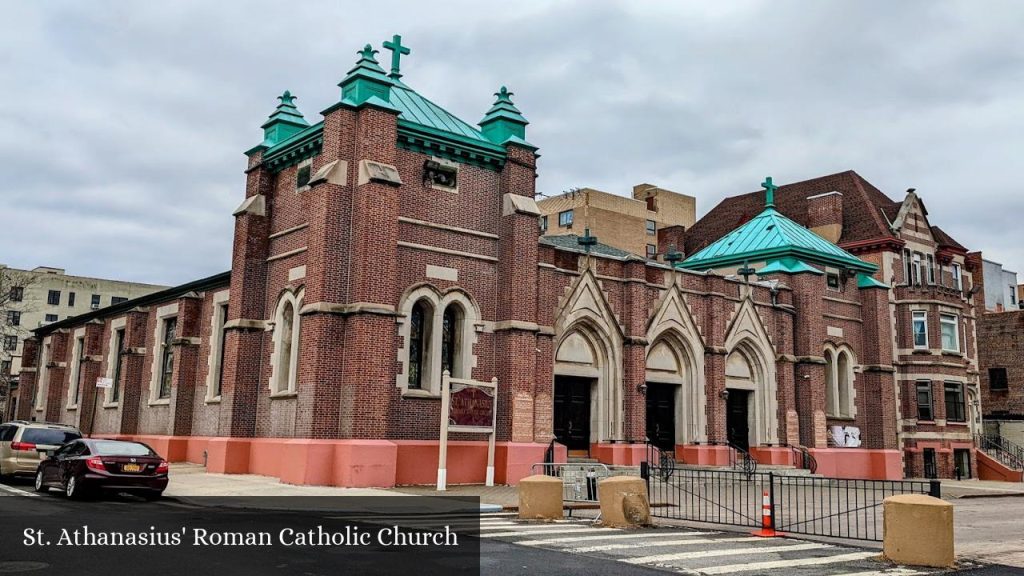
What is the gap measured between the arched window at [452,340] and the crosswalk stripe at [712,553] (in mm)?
12907

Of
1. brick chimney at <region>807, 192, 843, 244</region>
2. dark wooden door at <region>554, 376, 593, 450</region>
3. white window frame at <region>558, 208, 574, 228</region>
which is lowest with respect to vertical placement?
dark wooden door at <region>554, 376, 593, 450</region>

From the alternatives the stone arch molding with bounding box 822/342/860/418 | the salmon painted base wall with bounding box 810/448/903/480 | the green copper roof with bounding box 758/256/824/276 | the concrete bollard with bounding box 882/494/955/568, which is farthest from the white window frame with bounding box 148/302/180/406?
the concrete bollard with bounding box 882/494/955/568

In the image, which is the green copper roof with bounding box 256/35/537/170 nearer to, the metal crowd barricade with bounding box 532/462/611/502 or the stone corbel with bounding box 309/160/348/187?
the stone corbel with bounding box 309/160/348/187

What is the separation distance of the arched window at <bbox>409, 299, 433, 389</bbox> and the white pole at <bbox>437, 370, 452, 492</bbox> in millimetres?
1000

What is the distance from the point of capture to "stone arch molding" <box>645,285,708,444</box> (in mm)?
30375

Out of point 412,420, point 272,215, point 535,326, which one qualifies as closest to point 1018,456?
point 535,326

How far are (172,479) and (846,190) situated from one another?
37407mm

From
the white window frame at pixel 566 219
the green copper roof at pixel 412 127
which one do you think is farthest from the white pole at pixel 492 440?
the white window frame at pixel 566 219

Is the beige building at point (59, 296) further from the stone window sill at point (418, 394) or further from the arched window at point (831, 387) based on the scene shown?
the stone window sill at point (418, 394)

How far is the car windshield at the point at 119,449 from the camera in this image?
17645 millimetres

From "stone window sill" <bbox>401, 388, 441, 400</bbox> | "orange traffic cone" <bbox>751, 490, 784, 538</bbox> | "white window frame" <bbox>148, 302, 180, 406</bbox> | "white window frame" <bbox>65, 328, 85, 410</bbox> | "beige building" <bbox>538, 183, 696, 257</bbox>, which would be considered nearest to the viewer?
"orange traffic cone" <bbox>751, 490, 784, 538</bbox>

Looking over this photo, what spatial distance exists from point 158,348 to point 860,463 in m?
28.4

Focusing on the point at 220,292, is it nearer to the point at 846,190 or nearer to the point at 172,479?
the point at 172,479

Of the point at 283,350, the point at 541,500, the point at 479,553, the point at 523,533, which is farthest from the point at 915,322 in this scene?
the point at 479,553
